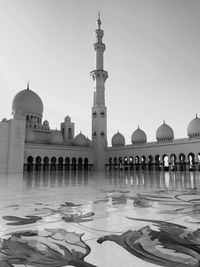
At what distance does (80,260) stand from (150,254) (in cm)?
34

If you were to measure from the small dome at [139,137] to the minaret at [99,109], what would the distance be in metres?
3.17

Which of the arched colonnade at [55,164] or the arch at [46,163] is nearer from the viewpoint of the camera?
the arched colonnade at [55,164]

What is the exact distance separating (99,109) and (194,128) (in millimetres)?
9877

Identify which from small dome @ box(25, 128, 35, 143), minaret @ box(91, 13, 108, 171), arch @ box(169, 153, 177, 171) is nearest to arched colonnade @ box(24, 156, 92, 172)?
minaret @ box(91, 13, 108, 171)

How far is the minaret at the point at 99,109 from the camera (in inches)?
1005

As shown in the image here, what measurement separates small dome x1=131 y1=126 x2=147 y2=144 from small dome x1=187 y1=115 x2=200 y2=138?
207 inches

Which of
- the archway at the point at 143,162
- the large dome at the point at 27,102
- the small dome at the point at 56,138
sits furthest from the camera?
the small dome at the point at 56,138

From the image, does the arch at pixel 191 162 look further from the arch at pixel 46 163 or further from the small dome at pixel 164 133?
the arch at pixel 46 163

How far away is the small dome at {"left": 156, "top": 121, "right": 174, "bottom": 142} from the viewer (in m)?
23.3

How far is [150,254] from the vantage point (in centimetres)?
119

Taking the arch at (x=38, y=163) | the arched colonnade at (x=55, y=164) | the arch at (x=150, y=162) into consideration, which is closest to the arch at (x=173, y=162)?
the arch at (x=150, y=162)

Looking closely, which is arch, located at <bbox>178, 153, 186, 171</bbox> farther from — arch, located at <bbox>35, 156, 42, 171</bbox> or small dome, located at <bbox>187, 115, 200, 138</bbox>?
arch, located at <bbox>35, 156, 42, 171</bbox>

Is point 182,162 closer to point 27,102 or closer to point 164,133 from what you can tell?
point 164,133

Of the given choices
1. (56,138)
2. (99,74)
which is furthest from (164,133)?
(56,138)
